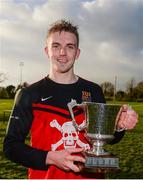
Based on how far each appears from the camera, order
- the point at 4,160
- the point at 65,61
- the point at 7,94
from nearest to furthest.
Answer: the point at 65,61
the point at 4,160
the point at 7,94

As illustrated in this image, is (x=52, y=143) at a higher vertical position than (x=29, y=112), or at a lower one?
lower

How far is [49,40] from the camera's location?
2.62m

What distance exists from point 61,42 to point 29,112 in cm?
51

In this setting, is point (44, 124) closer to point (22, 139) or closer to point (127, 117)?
point (22, 139)

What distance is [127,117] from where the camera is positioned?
2.55 metres

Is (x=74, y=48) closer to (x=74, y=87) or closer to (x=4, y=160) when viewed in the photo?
(x=74, y=87)

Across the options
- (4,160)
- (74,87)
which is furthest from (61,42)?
(4,160)

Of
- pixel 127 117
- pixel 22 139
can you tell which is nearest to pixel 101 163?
pixel 127 117

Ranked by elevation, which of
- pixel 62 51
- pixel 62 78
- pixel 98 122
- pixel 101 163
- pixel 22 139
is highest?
pixel 62 51

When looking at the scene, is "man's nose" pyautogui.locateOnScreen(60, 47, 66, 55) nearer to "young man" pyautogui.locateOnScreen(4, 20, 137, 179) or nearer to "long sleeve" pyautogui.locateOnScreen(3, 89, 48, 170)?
"young man" pyautogui.locateOnScreen(4, 20, 137, 179)

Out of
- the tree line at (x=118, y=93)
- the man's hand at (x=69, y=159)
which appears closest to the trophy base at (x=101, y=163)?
the man's hand at (x=69, y=159)

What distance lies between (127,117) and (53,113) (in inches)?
19.5

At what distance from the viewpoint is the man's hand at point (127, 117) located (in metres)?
2.53

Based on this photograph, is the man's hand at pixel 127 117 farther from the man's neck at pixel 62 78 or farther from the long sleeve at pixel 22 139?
the long sleeve at pixel 22 139
